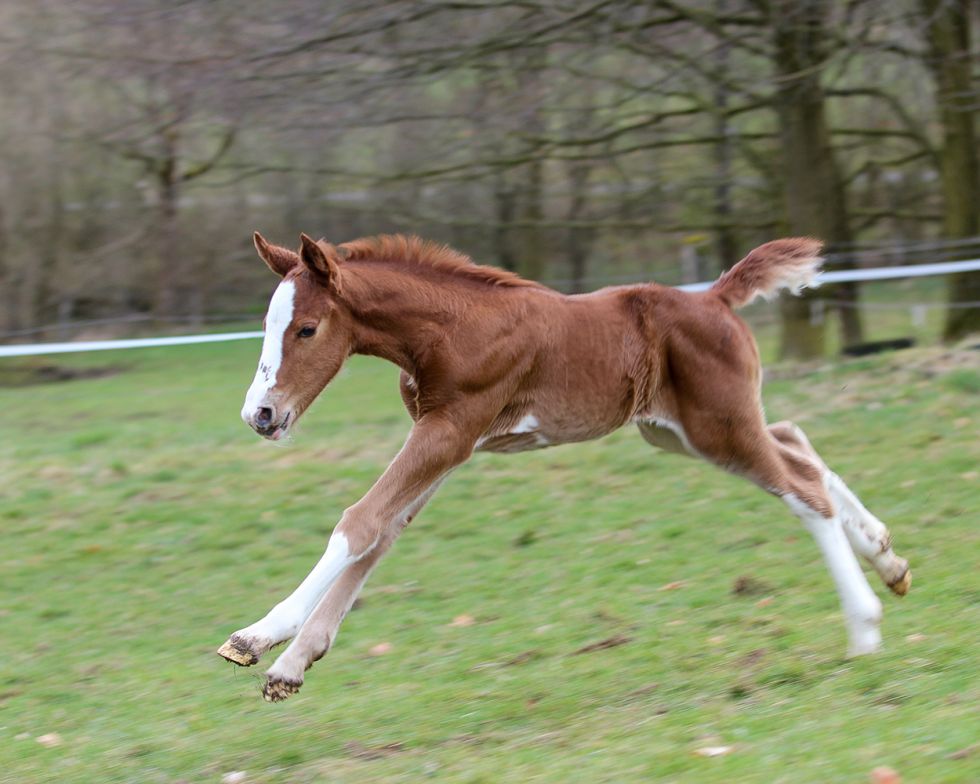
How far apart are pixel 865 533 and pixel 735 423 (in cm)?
84

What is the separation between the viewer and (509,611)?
696 centimetres

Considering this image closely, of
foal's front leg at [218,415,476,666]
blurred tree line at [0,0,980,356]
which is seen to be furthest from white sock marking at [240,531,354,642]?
blurred tree line at [0,0,980,356]

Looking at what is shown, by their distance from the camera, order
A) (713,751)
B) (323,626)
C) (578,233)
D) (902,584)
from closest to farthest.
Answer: (713,751), (323,626), (902,584), (578,233)

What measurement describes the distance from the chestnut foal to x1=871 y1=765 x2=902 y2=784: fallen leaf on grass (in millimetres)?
1579

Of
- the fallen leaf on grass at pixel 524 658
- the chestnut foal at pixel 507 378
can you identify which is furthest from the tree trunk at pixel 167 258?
the chestnut foal at pixel 507 378

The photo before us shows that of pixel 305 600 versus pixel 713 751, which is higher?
pixel 305 600

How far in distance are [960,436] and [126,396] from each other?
11751 mm

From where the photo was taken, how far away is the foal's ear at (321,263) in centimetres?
463

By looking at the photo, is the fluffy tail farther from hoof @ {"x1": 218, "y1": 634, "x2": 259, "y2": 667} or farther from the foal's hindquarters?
hoof @ {"x1": 218, "y1": 634, "x2": 259, "y2": 667}

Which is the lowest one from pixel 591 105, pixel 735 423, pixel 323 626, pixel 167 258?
pixel 323 626

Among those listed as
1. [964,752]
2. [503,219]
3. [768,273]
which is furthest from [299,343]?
[503,219]

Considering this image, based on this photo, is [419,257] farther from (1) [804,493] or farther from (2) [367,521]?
(1) [804,493]

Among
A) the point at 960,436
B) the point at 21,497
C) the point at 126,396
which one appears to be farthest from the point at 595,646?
the point at 126,396

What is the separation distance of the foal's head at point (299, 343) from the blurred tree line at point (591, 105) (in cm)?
783
